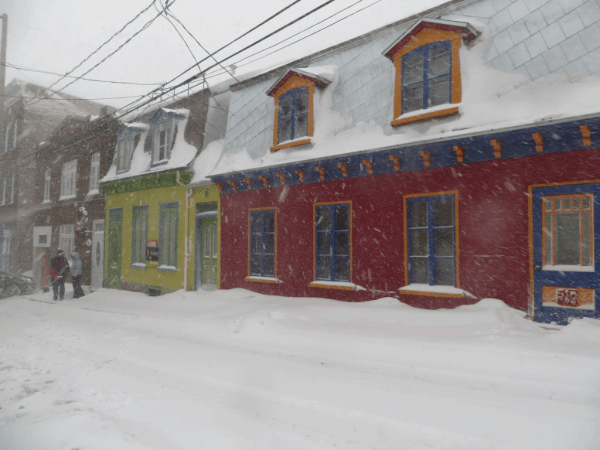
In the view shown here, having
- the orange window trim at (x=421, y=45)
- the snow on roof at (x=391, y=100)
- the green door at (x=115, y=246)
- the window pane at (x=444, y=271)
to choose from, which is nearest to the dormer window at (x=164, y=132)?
the snow on roof at (x=391, y=100)

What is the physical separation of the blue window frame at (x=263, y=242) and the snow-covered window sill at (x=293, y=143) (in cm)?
169

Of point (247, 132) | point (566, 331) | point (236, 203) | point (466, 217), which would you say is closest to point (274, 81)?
point (247, 132)

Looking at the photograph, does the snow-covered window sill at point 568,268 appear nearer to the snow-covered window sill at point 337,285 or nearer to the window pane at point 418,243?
the window pane at point 418,243

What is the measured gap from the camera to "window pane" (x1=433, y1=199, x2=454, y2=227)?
8.59 metres

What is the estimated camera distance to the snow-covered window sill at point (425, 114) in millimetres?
8180

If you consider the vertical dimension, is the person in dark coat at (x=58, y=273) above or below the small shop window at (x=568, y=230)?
below

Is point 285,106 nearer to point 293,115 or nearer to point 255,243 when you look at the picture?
point 293,115

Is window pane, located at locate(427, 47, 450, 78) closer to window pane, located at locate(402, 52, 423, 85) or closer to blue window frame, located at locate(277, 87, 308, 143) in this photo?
window pane, located at locate(402, 52, 423, 85)

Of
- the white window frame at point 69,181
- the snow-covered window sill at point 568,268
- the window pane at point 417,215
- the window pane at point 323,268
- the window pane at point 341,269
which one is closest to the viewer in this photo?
the snow-covered window sill at point 568,268

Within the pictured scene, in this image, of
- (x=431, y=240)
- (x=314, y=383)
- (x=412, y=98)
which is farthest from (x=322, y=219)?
(x=314, y=383)

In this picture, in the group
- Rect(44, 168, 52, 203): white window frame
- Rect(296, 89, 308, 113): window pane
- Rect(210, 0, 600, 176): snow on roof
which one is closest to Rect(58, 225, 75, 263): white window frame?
Rect(44, 168, 52, 203): white window frame

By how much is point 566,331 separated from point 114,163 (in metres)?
17.1

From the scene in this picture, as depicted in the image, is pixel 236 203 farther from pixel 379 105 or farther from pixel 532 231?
pixel 532 231

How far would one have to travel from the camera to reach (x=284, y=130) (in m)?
11.4
